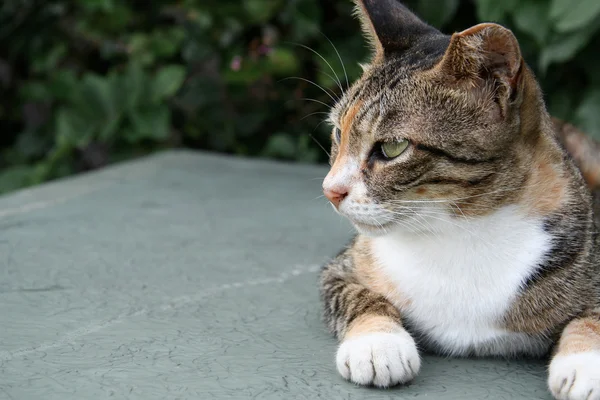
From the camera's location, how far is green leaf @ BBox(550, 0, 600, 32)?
320cm

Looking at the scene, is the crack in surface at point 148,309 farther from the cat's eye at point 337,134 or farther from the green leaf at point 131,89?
the green leaf at point 131,89

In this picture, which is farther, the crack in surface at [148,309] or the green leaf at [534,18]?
the green leaf at [534,18]

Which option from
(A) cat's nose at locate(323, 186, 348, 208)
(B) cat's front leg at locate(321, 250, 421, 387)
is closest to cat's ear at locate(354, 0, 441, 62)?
(A) cat's nose at locate(323, 186, 348, 208)

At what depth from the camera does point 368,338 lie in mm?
1948

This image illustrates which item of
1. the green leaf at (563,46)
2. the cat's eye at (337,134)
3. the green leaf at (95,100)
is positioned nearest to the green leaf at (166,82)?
the green leaf at (95,100)

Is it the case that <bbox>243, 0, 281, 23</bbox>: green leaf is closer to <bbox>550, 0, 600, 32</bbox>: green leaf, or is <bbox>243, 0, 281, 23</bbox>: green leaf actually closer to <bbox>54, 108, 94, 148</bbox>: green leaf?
<bbox>54, 108, 94, 148</bbox>: green leaf

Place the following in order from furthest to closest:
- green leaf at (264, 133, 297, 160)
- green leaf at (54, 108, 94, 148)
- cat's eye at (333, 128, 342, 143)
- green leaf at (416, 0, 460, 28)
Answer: green leaf at (264, 133, 297, 160) < green leaf at (54, 108, 94, 148) < green leaf at (416, 0, 460, 28) < cat's eye at (333, 128, 342, 143)

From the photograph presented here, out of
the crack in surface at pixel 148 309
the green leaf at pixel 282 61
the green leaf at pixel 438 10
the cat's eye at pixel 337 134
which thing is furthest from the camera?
the green leaf at pixel 282 61

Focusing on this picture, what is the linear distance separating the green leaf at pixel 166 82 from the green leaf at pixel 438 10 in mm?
1350

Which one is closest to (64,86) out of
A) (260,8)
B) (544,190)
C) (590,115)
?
(260,8)

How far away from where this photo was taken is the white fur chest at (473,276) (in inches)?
78.9

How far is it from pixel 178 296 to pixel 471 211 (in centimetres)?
102

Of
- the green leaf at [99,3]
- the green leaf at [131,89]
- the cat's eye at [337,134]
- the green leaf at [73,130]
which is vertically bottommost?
the green leaf at [73,130]

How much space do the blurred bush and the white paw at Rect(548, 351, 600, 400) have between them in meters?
2.04
